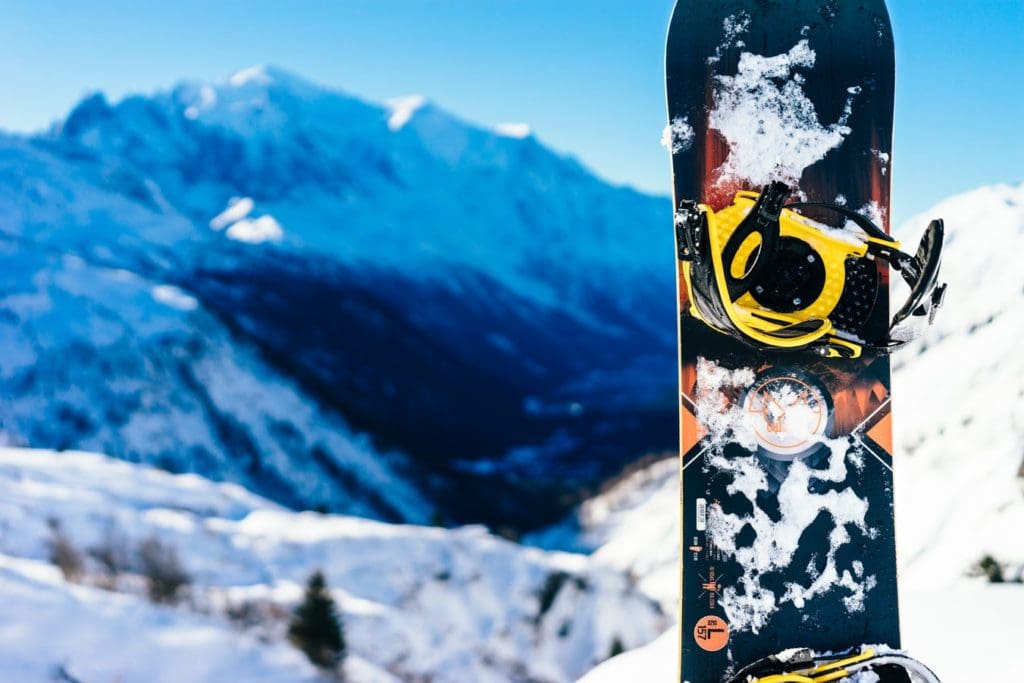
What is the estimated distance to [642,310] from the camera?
8994cm

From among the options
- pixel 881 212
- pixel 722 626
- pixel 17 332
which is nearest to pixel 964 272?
pixel 881 212

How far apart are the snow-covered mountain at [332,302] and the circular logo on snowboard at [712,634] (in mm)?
26551

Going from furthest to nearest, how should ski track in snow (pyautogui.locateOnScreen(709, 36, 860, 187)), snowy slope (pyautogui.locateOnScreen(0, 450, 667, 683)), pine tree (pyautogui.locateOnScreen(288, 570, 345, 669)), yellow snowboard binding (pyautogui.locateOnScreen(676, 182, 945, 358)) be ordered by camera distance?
pine tree (pyautogui.locateOnScreen(288, 570, 345, 669))
snowy slope (pyautogui.locateOnScreen(0, 450, 667, 683))
ski track in snow (pyautogui.locateOnScreen(709, 36, 860, 187))
yellow snowboard binding (pyautogui.locateOnScreen(676, 182, 945, 358))

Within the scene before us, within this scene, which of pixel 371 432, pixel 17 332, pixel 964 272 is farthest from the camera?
pixel 371 432

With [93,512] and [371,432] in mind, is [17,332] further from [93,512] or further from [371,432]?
[93,512]

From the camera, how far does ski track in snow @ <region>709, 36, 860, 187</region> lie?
4.69 m

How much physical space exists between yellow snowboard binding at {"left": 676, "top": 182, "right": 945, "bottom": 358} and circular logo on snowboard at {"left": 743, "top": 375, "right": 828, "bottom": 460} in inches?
11.6

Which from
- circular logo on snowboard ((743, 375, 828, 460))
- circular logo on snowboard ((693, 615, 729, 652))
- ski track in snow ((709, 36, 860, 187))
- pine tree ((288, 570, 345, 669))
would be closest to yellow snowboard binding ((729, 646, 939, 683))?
circular logo on snowboard ((693, 615, 729, 652))

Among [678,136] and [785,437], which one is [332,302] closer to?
[678,136]

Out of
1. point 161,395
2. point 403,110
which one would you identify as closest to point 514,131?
point 403,110

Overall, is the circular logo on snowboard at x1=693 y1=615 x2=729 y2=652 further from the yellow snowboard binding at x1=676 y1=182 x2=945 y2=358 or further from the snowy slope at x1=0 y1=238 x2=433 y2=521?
the snowy slope at x1=0 y1=238 x2=433 y2=521

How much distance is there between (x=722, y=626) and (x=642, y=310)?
86.9 meters

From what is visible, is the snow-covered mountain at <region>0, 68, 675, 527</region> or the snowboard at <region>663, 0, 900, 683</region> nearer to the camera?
the snowboard at <region>663, 0, 900, 683</region>

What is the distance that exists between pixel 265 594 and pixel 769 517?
8464 mm
